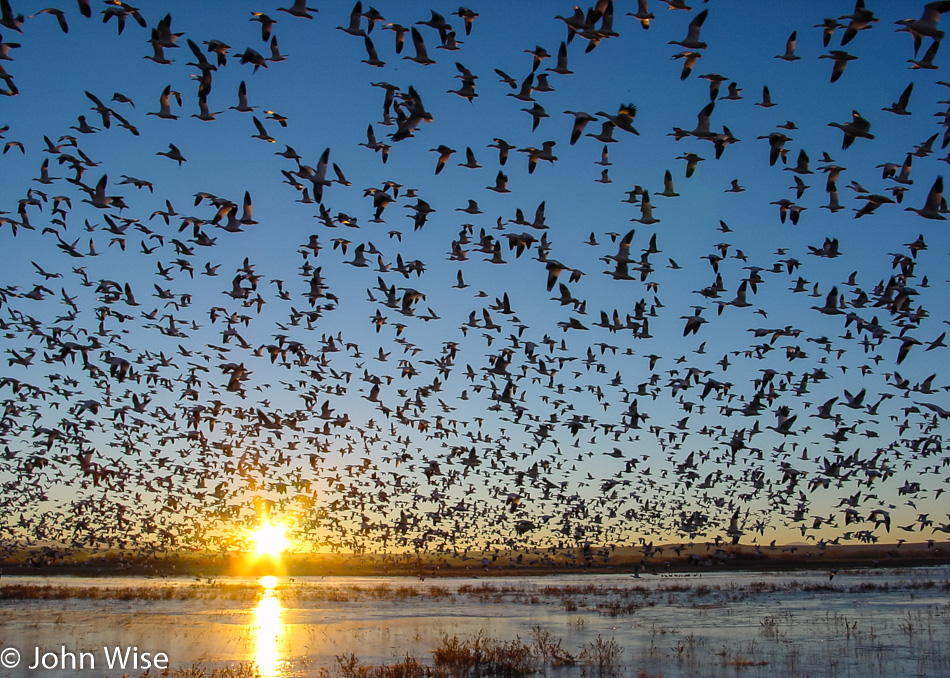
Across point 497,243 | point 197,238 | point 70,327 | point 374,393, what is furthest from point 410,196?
point 70,327

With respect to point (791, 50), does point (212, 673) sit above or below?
below

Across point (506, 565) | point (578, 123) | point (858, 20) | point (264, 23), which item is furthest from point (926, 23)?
point (506, 565)

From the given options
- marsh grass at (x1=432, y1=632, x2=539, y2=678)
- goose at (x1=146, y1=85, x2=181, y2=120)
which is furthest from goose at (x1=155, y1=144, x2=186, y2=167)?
marsh grass at (x1=432, y1=632, x2=539, y2=678)

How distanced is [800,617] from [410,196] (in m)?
26.8

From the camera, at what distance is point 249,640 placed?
3197 centimetres

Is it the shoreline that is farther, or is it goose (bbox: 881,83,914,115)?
the shoreline

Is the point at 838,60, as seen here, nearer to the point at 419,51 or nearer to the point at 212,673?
the point at 419,51

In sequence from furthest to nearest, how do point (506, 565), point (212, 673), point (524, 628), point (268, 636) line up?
1. point (506, 565)
2. point (524, 628)
3. point (268, 636)
4. point (212, 673)

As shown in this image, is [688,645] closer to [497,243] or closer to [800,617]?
[800,617]

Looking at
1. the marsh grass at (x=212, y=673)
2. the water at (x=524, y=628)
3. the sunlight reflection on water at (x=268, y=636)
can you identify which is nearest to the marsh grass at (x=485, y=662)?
the water at (x=524, y=628)

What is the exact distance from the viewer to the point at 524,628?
3438cm

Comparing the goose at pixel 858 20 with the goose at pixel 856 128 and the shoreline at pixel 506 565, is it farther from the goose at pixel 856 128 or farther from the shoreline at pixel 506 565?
the shoreline at pixel 506 565

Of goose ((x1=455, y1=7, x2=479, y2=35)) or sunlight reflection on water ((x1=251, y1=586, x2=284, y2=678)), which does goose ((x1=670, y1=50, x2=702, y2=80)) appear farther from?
sunlight reflection on water ((x1=251, y1=586, x2=284, y2=678))

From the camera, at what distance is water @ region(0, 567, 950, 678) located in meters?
24.6
